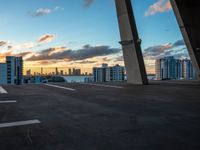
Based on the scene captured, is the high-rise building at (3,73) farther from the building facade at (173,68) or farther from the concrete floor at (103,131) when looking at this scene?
the concrete floor at (103,131)

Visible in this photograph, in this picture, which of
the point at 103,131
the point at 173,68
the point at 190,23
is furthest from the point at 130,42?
the point at 173,68

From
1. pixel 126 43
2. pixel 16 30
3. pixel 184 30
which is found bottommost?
pixel 126 43

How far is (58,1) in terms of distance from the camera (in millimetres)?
27391

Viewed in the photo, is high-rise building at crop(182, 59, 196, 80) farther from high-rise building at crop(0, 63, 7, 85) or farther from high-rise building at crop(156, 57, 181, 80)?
high-rise building at crop(0, 63, 7, 85)

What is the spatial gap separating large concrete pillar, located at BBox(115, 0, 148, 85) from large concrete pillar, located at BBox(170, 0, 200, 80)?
567 cm

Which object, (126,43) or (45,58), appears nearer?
(126,43)

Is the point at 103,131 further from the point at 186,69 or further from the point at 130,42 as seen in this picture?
the point at 186,69

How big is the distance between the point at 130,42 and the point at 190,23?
745cm

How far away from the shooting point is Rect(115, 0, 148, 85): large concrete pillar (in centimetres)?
1598

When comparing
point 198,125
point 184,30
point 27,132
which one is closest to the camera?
point 27,132

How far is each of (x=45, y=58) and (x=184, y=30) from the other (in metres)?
53.7

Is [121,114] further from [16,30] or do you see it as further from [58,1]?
[16,30]

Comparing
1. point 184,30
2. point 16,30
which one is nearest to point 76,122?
point 184,30

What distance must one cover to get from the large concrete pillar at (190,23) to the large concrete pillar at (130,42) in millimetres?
5666
